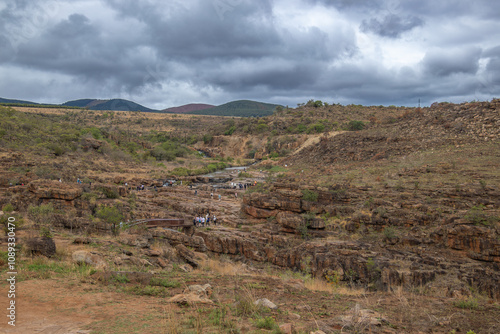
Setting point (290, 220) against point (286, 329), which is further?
point (290, 220)

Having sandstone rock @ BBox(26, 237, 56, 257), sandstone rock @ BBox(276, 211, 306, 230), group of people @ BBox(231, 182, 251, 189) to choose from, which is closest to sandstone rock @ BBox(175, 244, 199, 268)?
sandstone rock @ BBox(26, 237, 56, 257)

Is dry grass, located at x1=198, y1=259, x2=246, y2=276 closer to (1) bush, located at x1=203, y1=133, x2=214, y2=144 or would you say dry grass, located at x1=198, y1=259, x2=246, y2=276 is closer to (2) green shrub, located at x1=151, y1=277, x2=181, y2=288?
(2) green shrub, located at x1=151, y1=277, x2=181, y2=288

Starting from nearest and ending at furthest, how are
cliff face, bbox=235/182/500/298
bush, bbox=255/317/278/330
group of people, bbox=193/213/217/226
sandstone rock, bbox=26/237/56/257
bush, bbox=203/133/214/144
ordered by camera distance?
bush, bbox=255/317/278/330, sandstone rock, bbox=26/237/56/257, cliff face, bbox=235/182/500/298, group of people, bbox=193/213/217/226, bush, bbox=203/133/214/144

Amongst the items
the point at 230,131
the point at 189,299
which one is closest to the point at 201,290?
the point at 189,299

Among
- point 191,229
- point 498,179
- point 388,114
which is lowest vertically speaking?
point 191,229

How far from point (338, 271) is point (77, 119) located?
107 meters

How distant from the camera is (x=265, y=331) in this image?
4918 millimetres

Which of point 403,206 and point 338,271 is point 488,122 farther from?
point 338,271

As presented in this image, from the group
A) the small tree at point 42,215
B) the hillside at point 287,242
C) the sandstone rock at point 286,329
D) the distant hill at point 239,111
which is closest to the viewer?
the sandstone rock at point 286,329

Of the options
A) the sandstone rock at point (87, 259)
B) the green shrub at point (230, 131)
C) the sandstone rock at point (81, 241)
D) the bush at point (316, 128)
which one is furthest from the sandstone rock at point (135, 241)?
the green shrub at point (230, 131)

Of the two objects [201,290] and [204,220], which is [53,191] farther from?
[201,290]

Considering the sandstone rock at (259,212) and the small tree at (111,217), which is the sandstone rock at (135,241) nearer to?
the small tree at (111,217)

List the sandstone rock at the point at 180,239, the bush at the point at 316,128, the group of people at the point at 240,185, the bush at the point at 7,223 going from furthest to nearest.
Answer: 1. the bush at the point at 316,128
2. the group of people at the point at 240,185
3. the sandstone rock at the point at 180,239
4. the bush at the point at 7,223

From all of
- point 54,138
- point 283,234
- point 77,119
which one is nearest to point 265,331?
point 283,234
